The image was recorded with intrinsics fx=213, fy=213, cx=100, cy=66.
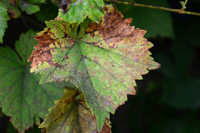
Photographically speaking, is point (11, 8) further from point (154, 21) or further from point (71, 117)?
point (154, 21)

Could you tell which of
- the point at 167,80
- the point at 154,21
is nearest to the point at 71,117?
the point at 154,21

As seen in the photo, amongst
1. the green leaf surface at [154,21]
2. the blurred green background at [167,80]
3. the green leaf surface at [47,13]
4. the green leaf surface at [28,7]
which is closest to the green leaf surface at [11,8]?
the green leaf surface at [28,7]

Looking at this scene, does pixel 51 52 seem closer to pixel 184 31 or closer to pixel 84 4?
pixel 84 4

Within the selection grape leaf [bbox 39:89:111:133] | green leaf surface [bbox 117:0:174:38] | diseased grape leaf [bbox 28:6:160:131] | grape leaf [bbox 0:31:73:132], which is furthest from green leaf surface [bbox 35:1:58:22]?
green leaf surface [bbox 117:0:174:38]

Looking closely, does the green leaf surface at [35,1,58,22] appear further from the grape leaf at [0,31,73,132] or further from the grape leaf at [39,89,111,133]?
the grape leaf at [39,89,111,133]

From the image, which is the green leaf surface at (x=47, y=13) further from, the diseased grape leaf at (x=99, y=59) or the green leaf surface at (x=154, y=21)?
the green leaf surface at (x=154, y=21)

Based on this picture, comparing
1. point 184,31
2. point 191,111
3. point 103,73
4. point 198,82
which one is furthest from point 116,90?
point 191,111
